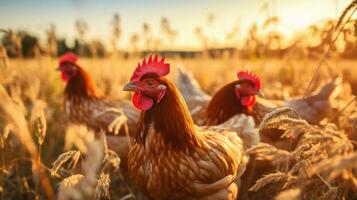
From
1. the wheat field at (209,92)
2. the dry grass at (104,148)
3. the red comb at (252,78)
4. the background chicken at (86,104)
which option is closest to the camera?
the dry grass at (104,148)

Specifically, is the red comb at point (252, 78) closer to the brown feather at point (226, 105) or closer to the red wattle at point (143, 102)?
the brown feather at point (226, 105)

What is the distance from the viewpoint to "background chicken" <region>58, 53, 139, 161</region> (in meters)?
4.58

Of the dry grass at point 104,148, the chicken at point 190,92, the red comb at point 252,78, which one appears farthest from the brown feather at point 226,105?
the chicken at point 190,92

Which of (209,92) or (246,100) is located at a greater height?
(246,100)

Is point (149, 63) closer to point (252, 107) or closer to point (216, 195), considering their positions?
point (216, 195)

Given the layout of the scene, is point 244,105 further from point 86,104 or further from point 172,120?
point 86,104

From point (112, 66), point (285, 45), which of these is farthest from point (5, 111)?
point (112, 66)

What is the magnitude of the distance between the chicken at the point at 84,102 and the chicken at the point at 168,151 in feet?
5.52

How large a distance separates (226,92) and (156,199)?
172cm

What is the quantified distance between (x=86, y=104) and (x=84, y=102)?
0.05 m

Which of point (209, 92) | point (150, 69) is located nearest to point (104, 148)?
point (150, 69)

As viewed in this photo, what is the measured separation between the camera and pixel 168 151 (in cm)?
284

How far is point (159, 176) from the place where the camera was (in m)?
2.80

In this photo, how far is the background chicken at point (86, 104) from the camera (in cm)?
458
